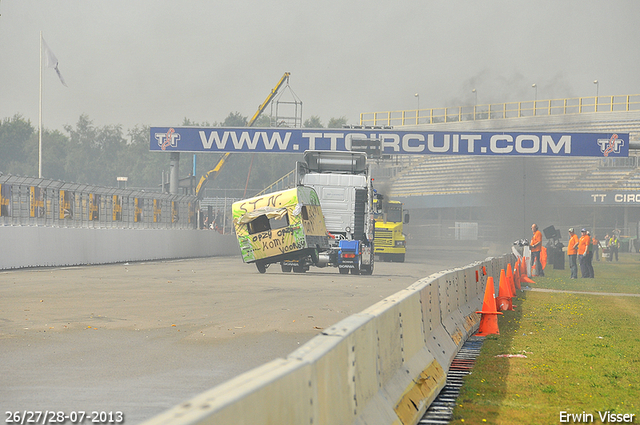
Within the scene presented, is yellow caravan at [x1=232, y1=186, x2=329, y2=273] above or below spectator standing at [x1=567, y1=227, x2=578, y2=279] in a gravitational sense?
above

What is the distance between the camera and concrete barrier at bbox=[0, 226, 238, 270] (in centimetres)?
2409

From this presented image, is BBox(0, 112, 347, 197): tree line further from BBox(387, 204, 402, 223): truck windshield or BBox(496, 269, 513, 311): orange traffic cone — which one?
BBox(496, 269, 513, 311): orange traffic cone

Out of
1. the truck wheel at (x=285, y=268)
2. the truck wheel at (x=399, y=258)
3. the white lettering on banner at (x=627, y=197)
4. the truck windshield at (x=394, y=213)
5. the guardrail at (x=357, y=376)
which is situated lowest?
the truck wheel at (x=399, y=258)

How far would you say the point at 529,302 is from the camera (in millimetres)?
19266

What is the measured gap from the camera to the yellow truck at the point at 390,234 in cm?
3941

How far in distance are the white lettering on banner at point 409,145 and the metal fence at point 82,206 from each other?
13.4 metres

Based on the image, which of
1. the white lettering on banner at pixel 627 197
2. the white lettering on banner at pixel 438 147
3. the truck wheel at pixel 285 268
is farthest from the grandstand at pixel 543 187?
the truck wheel at pixel 285 268

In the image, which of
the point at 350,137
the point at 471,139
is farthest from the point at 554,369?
the point at 471,139

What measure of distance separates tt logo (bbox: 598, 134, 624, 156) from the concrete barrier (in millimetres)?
21486

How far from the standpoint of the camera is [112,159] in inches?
6417

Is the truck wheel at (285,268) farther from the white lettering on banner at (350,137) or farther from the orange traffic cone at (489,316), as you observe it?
the white lettering on banner at (350,137)

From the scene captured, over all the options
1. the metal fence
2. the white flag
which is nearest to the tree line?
the white flag

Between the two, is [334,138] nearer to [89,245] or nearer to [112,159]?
[89,245]

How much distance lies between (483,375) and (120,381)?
370 centimetres
